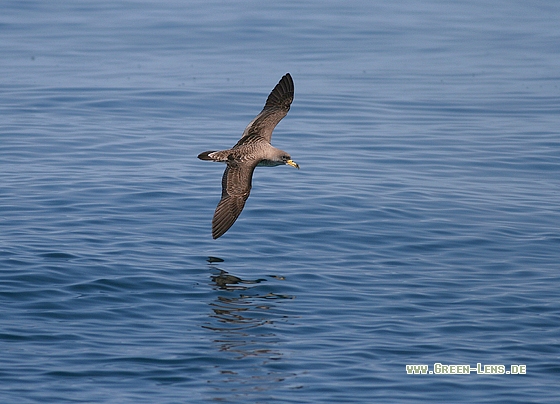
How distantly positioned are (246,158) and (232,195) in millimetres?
644

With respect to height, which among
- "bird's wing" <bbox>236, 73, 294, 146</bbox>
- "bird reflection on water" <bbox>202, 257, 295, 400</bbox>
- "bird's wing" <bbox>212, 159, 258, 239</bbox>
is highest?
"bird's wing" <bbox>236, 73, 294, 146</bbox>

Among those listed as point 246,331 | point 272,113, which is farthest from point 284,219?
point 246,331

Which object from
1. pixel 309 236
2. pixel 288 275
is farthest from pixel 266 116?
pixel 288 275

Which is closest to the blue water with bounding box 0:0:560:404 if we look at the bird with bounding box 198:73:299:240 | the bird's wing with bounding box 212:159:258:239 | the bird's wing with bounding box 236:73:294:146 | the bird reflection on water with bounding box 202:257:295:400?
the bird reflection on water with bounding box 202:257:295:400

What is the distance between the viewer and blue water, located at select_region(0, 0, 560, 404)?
348 inches

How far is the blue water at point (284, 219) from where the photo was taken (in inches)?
348

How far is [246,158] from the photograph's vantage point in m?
12.1

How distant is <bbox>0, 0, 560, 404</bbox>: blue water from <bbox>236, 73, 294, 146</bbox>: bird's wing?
1.37 m

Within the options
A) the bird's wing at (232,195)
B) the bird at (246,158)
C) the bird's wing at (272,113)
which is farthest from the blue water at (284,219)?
the bird's wing at (272,113)

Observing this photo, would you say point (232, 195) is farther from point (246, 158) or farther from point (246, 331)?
point (246, 331)

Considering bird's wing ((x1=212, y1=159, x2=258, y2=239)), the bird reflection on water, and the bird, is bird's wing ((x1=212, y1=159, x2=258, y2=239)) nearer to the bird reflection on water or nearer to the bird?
the bird

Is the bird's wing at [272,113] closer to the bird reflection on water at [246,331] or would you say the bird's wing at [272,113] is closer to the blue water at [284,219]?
the blue water at [284,219]

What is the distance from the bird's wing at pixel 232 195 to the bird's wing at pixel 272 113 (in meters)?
0.85

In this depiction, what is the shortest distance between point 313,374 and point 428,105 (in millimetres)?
12895
